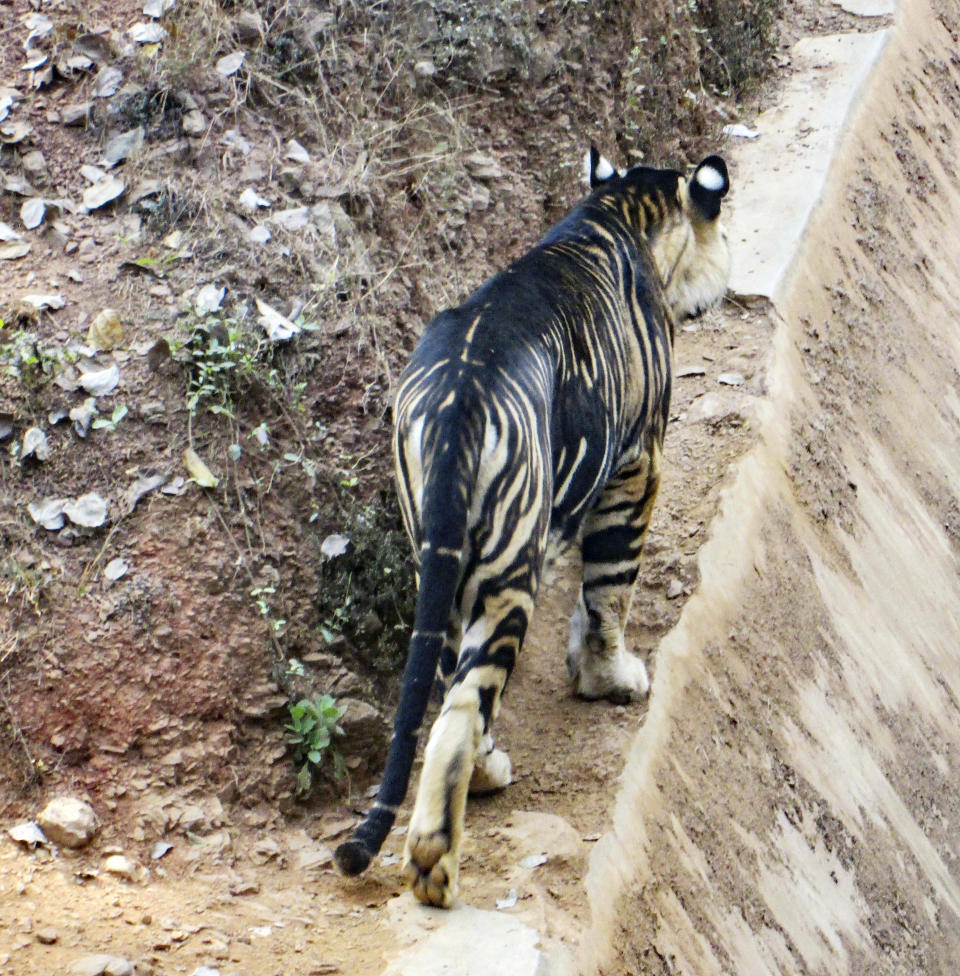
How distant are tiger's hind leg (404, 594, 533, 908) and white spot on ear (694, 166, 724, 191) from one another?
238cm

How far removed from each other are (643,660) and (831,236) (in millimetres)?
4061

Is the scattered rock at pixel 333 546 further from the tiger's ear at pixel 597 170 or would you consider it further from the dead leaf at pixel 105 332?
the tiger's ear at pixel 597 170

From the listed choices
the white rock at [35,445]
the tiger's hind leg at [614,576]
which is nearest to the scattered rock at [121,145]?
the white rock at [35,445]

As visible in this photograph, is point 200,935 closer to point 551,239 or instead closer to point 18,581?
point 18,581

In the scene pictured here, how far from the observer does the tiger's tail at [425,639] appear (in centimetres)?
348

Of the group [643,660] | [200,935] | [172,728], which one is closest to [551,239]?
[643,660]

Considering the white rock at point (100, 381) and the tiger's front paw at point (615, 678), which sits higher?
the white rock at point (100, 381)

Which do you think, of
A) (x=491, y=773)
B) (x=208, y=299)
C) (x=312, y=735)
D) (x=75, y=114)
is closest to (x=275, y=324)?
(x=208, y=299)

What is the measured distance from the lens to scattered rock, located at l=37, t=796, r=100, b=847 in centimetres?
388

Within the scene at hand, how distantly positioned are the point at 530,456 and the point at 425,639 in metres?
0.71

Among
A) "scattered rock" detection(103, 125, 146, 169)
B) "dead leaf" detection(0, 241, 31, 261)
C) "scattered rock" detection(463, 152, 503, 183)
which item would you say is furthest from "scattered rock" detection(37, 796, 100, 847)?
"scattered rock" detection(463, 152, 503, 183)

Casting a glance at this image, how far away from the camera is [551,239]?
197 inches

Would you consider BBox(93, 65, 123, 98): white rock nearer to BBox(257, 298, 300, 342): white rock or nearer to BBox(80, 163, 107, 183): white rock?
BBox(80, 163, 107, 183): white rock

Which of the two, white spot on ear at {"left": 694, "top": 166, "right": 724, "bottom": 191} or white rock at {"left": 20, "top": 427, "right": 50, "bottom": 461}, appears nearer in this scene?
white rock at {"left": 20, "top": 427, "right": 50, "bottom": 461}
